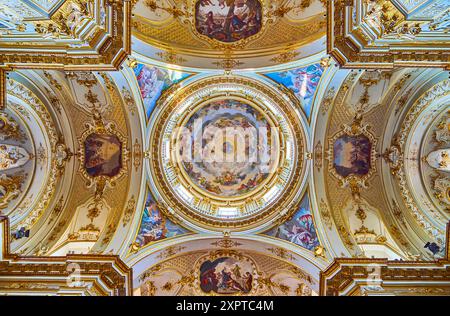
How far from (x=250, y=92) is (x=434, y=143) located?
734cm

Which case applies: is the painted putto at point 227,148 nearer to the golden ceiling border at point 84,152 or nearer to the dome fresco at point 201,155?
the dome fresco at point 201,155

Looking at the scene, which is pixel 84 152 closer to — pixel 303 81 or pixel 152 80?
pixel 152 80

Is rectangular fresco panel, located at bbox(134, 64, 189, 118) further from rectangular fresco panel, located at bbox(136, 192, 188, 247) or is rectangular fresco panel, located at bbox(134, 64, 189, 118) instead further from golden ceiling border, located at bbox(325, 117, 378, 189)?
golden ceiling border, located at bbox(325, 117, 378, 189)

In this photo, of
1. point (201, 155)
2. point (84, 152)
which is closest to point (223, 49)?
point (201, 155)

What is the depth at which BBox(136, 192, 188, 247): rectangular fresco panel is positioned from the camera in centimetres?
1250

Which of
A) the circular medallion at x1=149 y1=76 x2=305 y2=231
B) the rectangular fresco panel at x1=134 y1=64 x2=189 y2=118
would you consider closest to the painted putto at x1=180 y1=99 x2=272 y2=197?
the circular medallion at x1=149 y1=76 x2=305 y2=231

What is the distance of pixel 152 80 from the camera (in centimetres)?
1236

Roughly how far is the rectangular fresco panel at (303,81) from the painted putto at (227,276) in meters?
7.39

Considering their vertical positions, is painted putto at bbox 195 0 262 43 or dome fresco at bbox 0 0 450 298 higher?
painted putto at bbox 195 0 262 43

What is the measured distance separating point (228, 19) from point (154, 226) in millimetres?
9018

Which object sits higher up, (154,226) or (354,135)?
(354,135)

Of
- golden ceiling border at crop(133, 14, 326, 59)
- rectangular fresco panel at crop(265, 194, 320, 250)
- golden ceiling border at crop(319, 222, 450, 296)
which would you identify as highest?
golden ceiling border at crop(133, 14, 326, 59)

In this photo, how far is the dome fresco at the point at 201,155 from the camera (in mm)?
9625

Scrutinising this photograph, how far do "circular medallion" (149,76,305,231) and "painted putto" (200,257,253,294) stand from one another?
6.42ft
